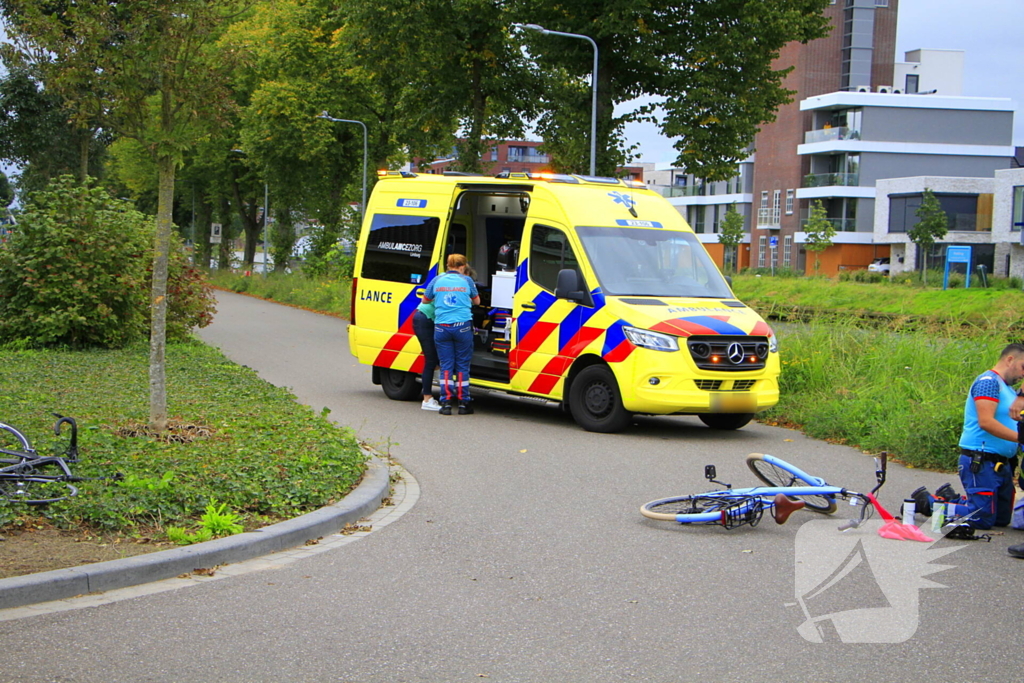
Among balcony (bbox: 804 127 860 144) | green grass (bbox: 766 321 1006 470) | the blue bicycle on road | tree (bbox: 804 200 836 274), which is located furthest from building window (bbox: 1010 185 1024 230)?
the blue bicycle on road

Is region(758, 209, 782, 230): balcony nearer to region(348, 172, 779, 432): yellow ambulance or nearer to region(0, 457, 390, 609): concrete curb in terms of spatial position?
region(348, 172, 779, 432): yellow ambulance

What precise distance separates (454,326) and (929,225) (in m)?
58.3

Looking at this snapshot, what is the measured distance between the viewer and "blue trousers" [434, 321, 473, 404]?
1291 cm

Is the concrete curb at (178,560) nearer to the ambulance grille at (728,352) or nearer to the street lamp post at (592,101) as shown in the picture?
the ambulance grille at (728,352)

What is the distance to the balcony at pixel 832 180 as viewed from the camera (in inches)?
3169

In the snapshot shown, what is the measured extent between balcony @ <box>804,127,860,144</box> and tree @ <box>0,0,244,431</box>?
7706 cm

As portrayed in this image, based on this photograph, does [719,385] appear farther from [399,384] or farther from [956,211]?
[956,211]

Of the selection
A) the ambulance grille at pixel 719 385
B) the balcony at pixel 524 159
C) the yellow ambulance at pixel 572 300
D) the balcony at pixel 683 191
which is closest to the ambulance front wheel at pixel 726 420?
the yellow ambulance at pixel 572 300

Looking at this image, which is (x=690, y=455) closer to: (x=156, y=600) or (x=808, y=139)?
(x=156, y=600)

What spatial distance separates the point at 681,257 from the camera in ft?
41.5

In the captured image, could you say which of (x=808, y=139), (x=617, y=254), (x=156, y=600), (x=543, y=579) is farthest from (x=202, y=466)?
(x=808, y=139)

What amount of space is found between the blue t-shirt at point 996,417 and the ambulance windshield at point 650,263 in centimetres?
484

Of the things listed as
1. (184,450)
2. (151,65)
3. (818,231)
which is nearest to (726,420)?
(184,450)

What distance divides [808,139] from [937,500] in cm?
8083
